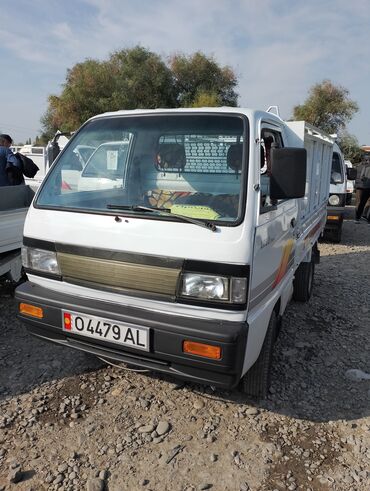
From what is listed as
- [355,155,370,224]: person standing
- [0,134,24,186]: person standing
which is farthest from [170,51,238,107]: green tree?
[0,134,24,186]: person standing

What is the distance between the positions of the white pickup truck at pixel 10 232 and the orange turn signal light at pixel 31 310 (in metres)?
1.68

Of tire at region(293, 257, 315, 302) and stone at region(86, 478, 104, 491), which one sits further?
tire at region(293, 257, 315, 302)

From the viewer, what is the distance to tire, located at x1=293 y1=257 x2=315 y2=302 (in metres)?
4.78

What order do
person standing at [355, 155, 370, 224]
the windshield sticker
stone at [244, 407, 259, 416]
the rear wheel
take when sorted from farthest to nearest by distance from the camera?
person standing at [355, 155, 370, 224] < the rear wheel < the windshield sticker < stone at [244, 407, 259, 416]

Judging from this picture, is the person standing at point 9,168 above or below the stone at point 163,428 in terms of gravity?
above

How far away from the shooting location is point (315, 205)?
5195 mm

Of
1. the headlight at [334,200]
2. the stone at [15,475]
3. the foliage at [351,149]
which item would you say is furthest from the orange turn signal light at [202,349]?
the foliage at [351,149]

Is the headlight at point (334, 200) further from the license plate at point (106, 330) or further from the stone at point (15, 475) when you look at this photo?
the stone at point (15, 475)

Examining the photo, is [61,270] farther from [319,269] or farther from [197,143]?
[319,269]

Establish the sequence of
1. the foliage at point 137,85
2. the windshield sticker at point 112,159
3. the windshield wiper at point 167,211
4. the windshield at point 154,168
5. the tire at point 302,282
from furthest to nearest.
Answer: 1. the foliage at point 137,85
2. the tire at point 302,282
3. the windshield sticker at point 112,159
4. the windshield at point 154,168
5. the windshield wiper at point 167,211

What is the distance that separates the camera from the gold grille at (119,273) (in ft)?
7.52

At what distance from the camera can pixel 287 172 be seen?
2428 mm

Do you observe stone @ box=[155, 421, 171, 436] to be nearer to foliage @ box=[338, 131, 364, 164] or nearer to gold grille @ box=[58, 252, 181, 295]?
gold grille @ box=[58, 252, 181, 295]

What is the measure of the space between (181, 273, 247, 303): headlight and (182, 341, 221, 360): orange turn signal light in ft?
0.82
